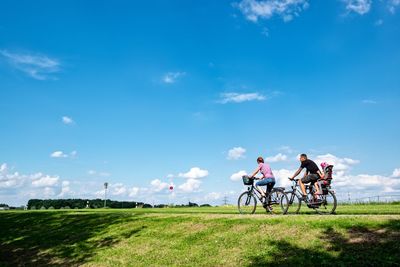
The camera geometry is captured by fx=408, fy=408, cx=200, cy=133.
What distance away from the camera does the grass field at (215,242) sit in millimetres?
11039

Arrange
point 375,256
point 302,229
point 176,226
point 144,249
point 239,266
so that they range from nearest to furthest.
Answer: point 375,256, point 239,266, point 302,229, point 144,249, point 176,226

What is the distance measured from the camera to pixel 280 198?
59.3ft

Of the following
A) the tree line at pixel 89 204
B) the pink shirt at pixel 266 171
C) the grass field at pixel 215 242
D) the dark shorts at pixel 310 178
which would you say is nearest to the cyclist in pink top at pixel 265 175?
the pink shirt at pixel 266 171

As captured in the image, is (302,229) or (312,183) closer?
(302,229)

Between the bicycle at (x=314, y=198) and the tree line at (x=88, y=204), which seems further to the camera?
the tree line at (x=88, y=204)

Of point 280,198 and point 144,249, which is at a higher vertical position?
point 280,198

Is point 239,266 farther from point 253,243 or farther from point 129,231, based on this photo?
point 129,231

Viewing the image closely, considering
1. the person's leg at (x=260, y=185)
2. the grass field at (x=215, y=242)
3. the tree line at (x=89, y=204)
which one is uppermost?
the tree line at (x=89, y=204)

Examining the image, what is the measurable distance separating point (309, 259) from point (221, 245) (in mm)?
3414

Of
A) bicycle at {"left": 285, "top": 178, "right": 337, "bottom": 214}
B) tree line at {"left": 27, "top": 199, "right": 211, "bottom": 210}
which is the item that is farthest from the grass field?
tree line at {"left": 27, "top": 199, "right": 211, "bottom": 210}

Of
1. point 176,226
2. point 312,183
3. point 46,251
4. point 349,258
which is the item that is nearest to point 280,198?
point 312,183

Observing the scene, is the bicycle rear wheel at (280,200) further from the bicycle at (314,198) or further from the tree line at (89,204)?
the tree line at (89,204)

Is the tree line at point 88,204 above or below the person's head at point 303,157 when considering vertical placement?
above

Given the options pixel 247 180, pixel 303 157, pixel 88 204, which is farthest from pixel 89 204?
pixel 303 157
